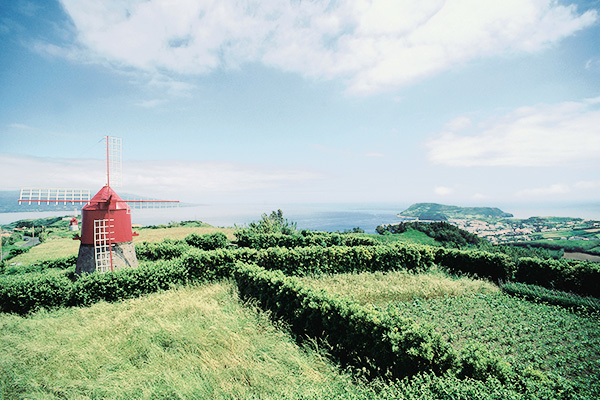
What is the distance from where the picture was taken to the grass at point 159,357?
4.86 m

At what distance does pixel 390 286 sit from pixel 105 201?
41.8 feet

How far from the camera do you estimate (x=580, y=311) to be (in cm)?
918

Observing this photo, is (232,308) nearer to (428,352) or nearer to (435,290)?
(428,352)

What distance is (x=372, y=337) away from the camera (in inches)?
225

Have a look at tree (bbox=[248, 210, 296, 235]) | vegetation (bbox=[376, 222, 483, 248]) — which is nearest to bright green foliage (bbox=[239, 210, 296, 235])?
tree (bbox=[248, 210, 296, 235])

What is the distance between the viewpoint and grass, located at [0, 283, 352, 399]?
486 cm

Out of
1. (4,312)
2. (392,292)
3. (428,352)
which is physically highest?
(428,352)

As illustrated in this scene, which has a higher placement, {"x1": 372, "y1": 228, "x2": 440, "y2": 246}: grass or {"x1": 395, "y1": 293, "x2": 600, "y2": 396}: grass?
{"x1": 372, "y1": 228, "x2": 440, "y2": 246}: grass

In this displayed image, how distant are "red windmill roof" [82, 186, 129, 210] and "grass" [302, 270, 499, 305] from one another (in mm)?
9215

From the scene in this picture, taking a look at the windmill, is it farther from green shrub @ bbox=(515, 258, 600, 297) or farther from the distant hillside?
the distant hillside

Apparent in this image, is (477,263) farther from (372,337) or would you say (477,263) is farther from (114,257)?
(114,257)

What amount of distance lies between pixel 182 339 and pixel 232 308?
91.4 inches

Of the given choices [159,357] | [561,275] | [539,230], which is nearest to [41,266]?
→ [159,357]

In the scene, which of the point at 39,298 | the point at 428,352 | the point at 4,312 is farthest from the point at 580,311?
the point at 4,312
